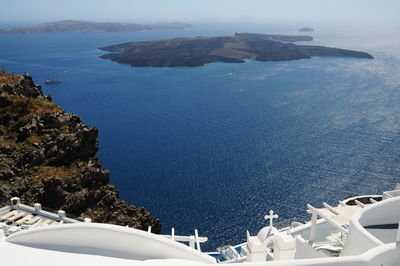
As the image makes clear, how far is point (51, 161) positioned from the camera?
26.0 meters

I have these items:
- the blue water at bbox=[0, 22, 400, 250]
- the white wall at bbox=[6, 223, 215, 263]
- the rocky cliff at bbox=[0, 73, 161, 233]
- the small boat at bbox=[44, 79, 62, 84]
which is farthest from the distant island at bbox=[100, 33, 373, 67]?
the white wall at bbox=[6, 223, 215, 263]

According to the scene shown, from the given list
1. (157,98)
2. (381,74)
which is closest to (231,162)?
(157,98)

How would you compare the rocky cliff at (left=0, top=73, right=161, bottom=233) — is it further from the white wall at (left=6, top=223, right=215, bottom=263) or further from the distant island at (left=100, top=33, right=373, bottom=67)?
the distant island at (left=100, top=33, right=373, bottom=67)

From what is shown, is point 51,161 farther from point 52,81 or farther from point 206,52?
point 206,52

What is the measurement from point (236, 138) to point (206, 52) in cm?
9564

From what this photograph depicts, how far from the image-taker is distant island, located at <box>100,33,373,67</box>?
126m

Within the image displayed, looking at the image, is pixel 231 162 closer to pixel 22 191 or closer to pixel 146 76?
pixel 22 191

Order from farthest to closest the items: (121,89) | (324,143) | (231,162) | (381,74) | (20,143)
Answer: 1. (381,74)
2. (121,89)
3. (324,143)
4. (231,162)
5. (20,143)

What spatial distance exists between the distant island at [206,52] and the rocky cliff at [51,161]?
Result: 95.1 m

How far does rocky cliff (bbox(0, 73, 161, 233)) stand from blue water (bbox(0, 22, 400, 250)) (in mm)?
8187

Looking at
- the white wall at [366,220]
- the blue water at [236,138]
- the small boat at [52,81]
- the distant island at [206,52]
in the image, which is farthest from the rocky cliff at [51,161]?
the distant island at [206,52]

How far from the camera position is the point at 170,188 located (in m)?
39.9

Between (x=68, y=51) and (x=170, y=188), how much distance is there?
13654 cm

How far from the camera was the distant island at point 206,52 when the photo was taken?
415 feet
